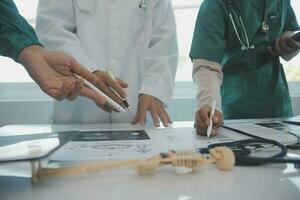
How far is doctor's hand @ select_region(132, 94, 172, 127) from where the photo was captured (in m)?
0.83

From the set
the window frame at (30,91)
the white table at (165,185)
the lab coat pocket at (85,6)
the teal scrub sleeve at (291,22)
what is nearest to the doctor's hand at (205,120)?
the white table at (165,185)

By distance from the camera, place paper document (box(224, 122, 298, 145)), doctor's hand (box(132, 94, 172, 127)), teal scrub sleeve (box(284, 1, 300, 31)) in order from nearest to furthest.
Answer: paper document (box(224, 122, 298, 145)), doctor's hand (box(132, 94, 172, 127)), teal scrub sleeve (box(284, 1, 300, 31))

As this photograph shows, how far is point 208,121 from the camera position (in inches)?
25.0

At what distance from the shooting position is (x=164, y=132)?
0.68 metres

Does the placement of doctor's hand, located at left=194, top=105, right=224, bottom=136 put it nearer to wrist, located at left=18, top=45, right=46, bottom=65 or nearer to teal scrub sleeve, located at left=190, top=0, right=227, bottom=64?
teal scrub sleeve, located at left=190, top=0, right=227, bottom=64

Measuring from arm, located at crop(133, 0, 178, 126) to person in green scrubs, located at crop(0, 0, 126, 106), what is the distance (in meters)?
0.32

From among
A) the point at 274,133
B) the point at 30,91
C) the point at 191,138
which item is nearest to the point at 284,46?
the point at 274,133

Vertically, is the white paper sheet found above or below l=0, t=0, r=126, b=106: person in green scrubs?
below

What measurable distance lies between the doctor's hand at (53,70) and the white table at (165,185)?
213 millimetres

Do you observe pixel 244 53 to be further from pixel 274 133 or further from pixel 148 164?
pixel 148 164

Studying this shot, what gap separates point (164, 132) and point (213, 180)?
328mm

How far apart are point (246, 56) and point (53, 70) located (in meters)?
0.60

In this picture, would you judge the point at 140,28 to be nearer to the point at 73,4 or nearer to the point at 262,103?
the point at 73,4

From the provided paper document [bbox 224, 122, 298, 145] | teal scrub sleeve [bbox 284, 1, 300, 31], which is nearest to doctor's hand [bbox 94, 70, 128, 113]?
paper document [bbox 224, 122, 298, 145]
